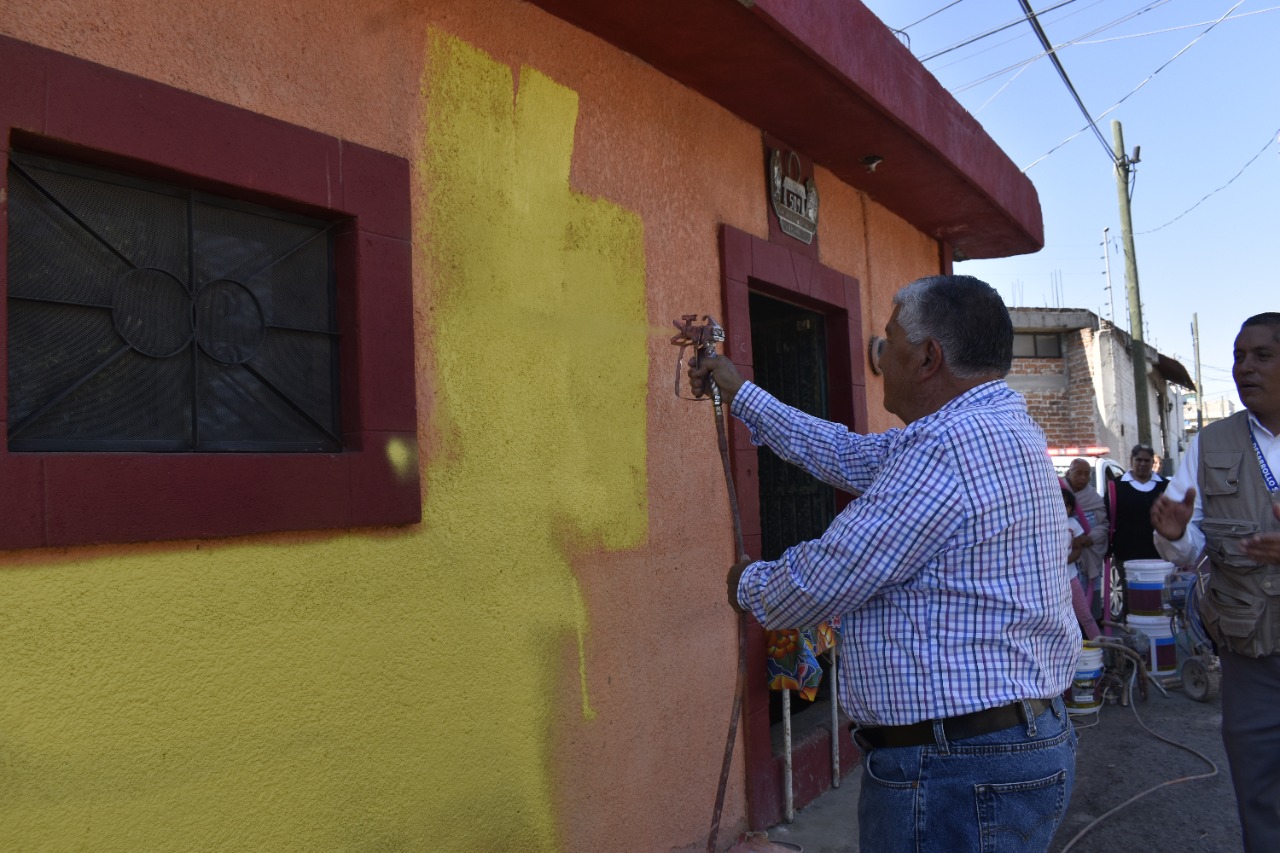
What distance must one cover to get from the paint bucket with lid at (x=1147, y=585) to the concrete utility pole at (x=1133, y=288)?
27.6 ft

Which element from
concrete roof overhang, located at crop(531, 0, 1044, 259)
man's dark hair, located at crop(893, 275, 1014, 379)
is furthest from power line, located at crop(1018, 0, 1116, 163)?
man's dark hair, located at crop(893, 275, 1014, 379)

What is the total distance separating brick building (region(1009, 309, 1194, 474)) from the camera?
17.2m

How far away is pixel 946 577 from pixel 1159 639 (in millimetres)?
6622

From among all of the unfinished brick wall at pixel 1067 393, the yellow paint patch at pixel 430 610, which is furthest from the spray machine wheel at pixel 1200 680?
the unfinished brick wall at pixel 1067 393

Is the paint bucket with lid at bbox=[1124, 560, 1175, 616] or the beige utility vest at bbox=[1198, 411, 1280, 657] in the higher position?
the beige utility vest at bbox=[1198, 411, 1280, 657]

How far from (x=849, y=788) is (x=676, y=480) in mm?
2187

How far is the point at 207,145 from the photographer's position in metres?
2.46

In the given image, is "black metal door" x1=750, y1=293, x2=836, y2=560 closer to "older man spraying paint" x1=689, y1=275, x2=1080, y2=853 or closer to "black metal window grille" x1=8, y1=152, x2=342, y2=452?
"black metal window grille" x1=8, y1=152, x2=342, y2=452

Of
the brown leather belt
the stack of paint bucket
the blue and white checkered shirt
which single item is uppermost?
the blue and white checkered shirt

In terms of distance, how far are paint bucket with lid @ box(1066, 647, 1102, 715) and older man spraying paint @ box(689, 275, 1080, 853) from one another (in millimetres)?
4871

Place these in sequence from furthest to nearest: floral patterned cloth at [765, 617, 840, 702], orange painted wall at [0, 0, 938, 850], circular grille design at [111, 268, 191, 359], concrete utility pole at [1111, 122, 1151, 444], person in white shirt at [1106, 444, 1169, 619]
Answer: concrete utility pole at [1111, 122, 1151, 444] < person in white shirt at [1106, 444, 1169, 619] < floral patterned cloth at [765, 617, 840, 702] < orange painted wall at [0, 0, 938, 850] < circular grille design at [111, 268, 191, 359]

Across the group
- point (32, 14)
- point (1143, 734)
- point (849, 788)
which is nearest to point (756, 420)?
point (32, 14)

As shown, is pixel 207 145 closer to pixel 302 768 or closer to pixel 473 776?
pixel 302 768

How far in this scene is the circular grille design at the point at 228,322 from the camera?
101 inches
